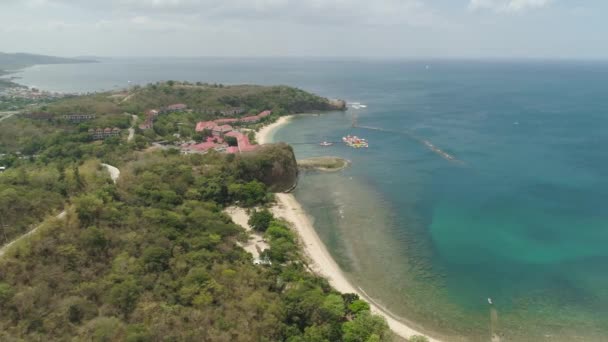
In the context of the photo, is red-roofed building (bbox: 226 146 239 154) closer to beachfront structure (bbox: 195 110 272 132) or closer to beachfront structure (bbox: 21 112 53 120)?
beachfront structure (bbox: 195 110 272 132)

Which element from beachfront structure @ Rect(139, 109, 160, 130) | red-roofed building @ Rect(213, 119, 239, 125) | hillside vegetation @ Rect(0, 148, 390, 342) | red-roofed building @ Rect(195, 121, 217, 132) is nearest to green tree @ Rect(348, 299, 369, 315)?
hillside vegetation @ Rect(0, 148, 390, 342)

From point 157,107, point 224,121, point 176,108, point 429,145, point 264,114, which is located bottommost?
point 429,145

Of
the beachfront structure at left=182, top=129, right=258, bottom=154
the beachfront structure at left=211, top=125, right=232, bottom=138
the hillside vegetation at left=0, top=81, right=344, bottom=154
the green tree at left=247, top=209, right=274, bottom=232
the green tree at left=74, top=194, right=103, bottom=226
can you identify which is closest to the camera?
the green tree at left=74, top=194, right=103, bottom=226

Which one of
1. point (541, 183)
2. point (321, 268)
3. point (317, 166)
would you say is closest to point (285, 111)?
point (317, 166)

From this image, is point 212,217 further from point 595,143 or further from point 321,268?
point 595,143

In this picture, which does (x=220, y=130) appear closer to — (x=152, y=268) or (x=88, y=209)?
(x=88, y=209)

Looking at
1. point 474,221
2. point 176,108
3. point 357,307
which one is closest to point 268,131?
point 176,108
